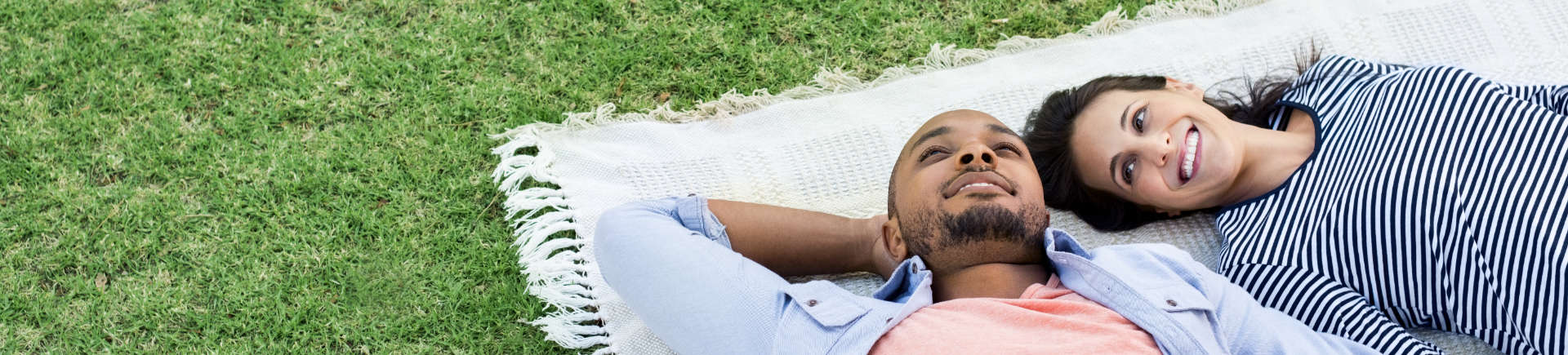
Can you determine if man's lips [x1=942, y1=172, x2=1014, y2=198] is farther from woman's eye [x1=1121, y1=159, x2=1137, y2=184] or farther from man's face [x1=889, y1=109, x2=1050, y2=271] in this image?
woman's eye [x1=1121, y1=159, x2=1137, y2=184]

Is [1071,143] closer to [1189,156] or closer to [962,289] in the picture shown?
[1189,156]

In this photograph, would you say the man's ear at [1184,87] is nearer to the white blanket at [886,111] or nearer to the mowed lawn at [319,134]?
the white blanket at [886,111]

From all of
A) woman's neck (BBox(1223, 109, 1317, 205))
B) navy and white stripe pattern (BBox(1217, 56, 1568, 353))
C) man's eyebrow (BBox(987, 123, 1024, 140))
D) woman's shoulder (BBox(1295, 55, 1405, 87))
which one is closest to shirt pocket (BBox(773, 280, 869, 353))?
man's eyebrow (BBox(987, 123, 1024, 140))

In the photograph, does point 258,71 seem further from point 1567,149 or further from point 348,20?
point 1567,149

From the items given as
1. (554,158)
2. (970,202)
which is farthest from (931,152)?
(554,158)

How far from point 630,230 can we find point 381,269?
848 mm

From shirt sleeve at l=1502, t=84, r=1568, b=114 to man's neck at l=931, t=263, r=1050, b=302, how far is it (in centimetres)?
144

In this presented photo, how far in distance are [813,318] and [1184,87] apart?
1421mm

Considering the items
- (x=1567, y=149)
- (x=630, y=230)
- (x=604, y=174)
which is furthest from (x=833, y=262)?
(x=1567, y=149)

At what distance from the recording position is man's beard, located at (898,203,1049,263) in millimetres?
2430

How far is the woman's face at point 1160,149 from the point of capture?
112 inches

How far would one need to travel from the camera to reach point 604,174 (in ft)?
10.6

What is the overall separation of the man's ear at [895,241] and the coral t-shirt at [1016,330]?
0.24 metres

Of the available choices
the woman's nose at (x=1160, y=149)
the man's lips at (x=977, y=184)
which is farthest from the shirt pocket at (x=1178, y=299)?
the woman's nose at (x=1160, y=149)
